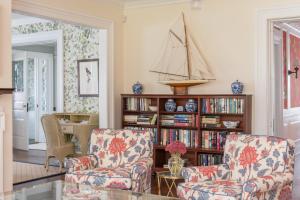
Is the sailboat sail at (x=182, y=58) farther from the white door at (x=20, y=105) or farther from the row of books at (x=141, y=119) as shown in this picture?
the white door at (x=20, y=105)

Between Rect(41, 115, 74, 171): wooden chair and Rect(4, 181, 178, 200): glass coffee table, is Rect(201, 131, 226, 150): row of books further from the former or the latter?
Rect(4, 181, 178, 200): glass coffee table

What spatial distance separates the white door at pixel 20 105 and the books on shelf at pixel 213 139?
15.3 feet

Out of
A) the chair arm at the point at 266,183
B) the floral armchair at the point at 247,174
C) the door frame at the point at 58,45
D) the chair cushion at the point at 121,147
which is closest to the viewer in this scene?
the chair arm at the point at 266,183

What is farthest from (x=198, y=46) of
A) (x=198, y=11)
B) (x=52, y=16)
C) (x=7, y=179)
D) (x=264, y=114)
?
(x=7, y=179)

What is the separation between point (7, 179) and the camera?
4.14 m

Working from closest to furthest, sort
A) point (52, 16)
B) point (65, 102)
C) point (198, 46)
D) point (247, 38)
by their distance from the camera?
point (52, 16), point (247, 38), point (198, 46), point (65, 102)

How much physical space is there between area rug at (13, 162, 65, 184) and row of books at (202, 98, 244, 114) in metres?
2.42

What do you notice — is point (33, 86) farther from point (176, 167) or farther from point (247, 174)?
point (247, 174)

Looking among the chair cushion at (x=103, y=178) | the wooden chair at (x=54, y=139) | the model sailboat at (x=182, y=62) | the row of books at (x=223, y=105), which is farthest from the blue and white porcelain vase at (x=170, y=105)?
the chair cushion at (x=103, y=178)

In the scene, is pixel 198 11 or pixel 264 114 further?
pixel 198 11

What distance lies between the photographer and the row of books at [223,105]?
5316 mm

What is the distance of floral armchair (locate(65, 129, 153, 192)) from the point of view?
389 centimetres

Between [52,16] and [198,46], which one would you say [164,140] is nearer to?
[198,46]

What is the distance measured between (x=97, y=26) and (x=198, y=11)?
142 centimetres
